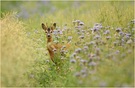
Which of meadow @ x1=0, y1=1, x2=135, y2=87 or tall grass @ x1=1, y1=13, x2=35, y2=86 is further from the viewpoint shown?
tall grass @ x1=1, y1=13, x2=35, y2=86

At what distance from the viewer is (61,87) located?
719 centimetres

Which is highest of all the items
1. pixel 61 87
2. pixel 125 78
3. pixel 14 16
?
pixel 14 16

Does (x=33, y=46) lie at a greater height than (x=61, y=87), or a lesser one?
greater

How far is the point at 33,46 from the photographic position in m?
8.13

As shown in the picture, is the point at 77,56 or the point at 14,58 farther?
the point at 77,56

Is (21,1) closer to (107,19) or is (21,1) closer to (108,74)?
(107,19)

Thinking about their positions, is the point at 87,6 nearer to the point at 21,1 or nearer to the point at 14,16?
the point at 21,1

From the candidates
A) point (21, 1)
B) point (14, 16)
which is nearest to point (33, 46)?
point (14, 16)

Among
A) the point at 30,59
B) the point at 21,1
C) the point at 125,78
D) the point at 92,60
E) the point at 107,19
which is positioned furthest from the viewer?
the point at 21,1

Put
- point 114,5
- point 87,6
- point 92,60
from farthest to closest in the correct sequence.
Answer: point 87,6
point 114,5
point 92,60

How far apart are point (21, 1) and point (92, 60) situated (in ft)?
46.9

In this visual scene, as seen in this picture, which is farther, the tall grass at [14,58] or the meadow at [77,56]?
the tall grass at [14,58]

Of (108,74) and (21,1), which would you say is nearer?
(108,74)

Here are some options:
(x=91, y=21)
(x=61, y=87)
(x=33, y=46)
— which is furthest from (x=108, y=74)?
(x=91, y=21)
